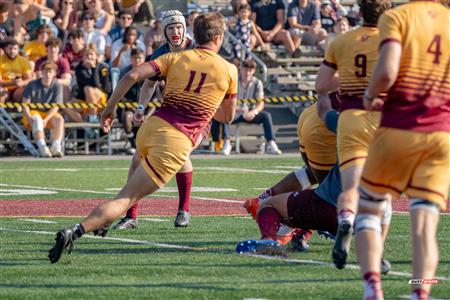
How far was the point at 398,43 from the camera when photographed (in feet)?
24.0

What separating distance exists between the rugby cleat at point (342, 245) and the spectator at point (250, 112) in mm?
16071

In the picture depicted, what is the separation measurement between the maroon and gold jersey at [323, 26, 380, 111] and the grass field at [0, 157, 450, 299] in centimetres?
125

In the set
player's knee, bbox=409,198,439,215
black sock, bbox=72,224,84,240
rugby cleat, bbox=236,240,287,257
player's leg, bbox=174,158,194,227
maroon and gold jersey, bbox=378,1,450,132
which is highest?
maroon and gold jersey, bbox=378,1,450,132

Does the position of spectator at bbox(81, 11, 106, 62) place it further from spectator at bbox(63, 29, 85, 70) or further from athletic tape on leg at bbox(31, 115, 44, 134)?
athletic tape on leg at bbox(31, 115, 44, 134)

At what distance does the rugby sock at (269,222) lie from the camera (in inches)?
405

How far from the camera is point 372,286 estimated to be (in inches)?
287

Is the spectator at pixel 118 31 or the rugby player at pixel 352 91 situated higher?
the rugby player at pixel 352 91

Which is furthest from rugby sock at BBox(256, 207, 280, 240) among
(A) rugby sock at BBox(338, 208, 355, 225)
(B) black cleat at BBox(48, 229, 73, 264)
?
(B) black cleat at BBox(48, 229, 73, 264)

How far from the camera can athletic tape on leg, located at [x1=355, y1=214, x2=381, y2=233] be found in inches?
296

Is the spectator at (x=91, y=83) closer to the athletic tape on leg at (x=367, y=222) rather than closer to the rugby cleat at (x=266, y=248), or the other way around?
the rugby cleat at (x=266, y=248)

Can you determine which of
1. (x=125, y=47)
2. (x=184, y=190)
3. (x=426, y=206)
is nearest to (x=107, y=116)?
(x=184, y=190)

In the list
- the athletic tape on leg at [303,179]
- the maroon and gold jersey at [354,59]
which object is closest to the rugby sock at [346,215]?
the maroon and gold jersey at [354,59]

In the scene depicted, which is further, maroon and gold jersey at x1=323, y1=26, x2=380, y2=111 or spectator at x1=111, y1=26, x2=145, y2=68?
spectator at x1=111, y1=26, x2=145, y2=68

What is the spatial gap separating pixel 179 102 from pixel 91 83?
14218 millimetres
